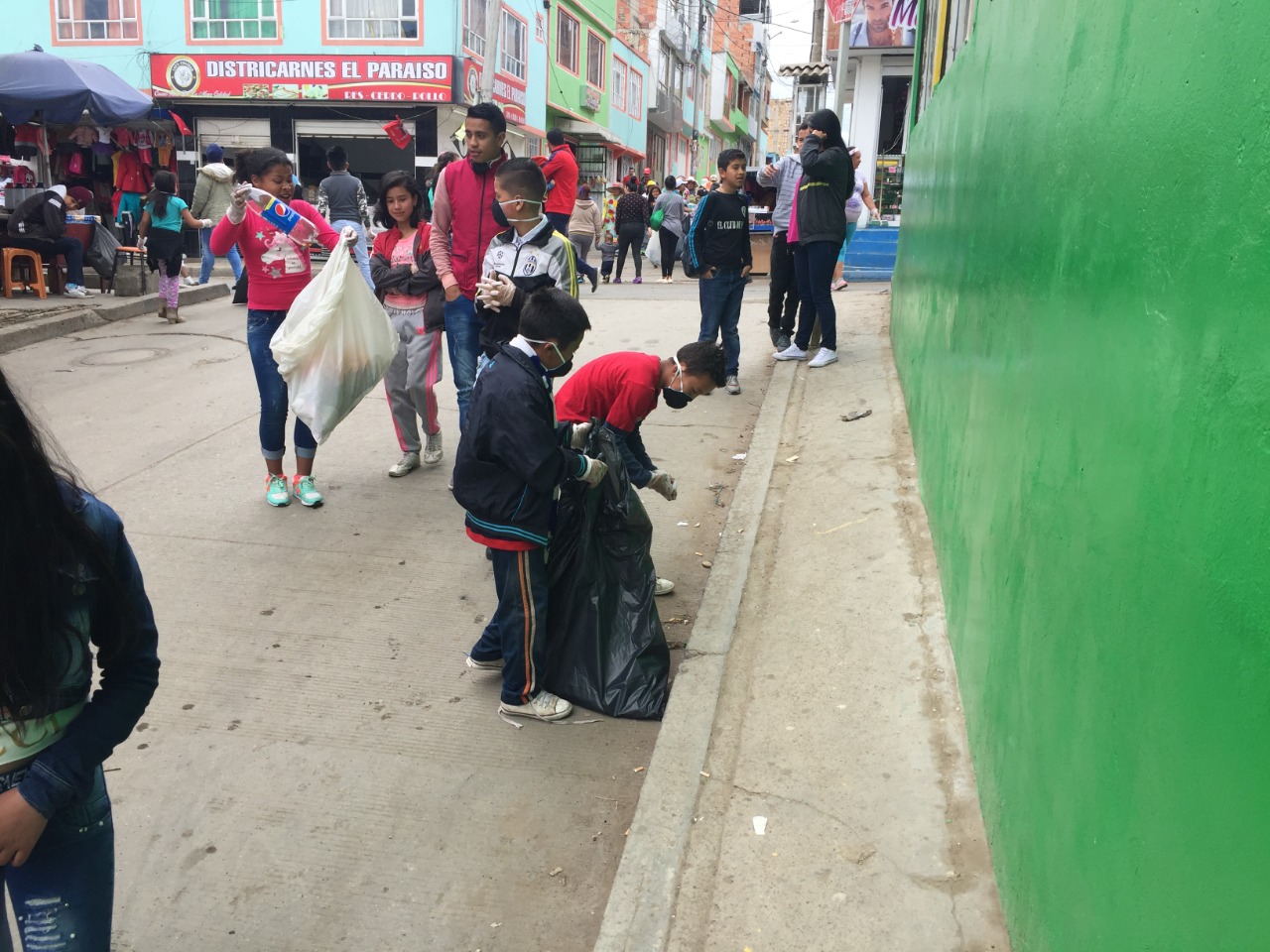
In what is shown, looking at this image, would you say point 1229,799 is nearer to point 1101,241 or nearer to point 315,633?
point 1101,241

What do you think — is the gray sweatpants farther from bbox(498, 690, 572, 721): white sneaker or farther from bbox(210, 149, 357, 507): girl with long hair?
bbox(498, 690, 572, 721): white sneaker

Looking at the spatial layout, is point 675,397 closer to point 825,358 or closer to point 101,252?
point 825,358

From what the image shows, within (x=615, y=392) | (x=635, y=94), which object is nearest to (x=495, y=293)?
(x=615, y=392)

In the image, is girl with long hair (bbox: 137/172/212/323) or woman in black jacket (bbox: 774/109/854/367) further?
girl with long hair (bbox: 137/172/212/323)

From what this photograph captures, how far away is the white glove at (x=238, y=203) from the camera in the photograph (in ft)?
17.0

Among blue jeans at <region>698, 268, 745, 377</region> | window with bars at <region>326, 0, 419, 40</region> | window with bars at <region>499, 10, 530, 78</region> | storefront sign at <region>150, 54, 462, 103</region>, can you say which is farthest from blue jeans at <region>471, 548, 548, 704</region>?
window with bars at <region>499, 10, 530, 78</region>

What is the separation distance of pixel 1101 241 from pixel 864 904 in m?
1.67

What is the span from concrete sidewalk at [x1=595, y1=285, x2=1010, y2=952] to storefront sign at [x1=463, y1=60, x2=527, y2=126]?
69.4 feet

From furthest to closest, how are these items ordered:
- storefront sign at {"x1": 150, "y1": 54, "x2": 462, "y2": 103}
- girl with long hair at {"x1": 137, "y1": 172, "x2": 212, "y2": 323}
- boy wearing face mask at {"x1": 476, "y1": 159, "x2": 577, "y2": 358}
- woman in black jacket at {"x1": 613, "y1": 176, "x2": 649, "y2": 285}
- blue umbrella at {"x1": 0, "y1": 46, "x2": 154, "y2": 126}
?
storefront sign at {"x1": 150, "y1": 54, "x2": 462, "y2": 103}
woman in black jacket at {"x1": 613, "y1": 176, "x2": 649, "y2": 285}
girl with long hair at {"x1": 137, "y1": 172, "x2": 212, "y2": 323}
blue umbrella at {"x1": 0, "y1": 46, "x2": 154, "y2": 126}
boy wearing face mask at {"x1": 476, "y1": 159, "x2": 577, "y2": 358}

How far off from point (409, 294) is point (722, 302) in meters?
2.82

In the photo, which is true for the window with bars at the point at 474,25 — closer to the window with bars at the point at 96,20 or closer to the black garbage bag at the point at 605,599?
the window with bars at the point at 96,20

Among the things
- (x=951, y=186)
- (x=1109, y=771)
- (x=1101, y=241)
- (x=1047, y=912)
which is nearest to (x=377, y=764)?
(x=1047, y=912)

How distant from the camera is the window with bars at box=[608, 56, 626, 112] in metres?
38.8

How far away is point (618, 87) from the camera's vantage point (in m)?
39.7
